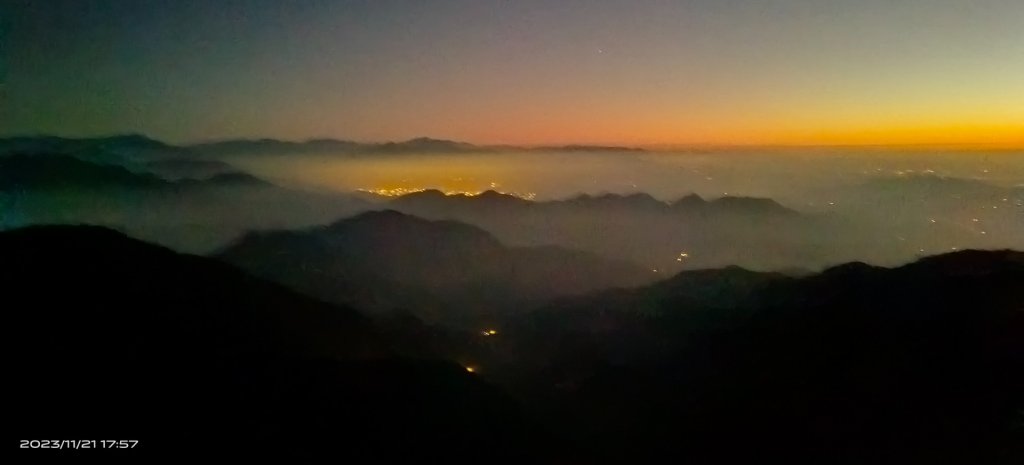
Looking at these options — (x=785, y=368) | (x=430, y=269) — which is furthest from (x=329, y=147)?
(x=785, y=368)

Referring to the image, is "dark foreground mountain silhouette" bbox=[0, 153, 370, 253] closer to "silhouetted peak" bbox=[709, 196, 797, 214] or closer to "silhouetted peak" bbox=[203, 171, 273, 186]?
"silhouetted peak" bbox=[203, 171, 273, 186]

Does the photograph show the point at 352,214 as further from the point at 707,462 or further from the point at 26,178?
the point at 707,462

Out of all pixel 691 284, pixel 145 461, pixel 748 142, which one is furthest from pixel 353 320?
pixel 748 142

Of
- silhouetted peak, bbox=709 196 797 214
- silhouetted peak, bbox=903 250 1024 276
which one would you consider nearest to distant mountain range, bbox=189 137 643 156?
silhouetted peak, bbox=709 196 797 214

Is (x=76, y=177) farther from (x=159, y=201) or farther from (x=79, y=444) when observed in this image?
(x=79, y=444)

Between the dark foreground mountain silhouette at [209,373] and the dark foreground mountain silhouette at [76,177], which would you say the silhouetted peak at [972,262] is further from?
the dark foreground mountain silhouette at [76,177]

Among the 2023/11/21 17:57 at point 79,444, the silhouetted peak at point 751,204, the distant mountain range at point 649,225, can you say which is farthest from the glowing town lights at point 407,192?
the 2023/11/21 17:57 at point 79,444

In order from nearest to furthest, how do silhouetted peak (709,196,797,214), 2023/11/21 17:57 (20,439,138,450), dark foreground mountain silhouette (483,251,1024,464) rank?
1. 2023/11/21 17:57 (20,439,138,450)
2. dark foreground mountain silhouette (483,251,1024,464)
3. silhouetted peak (709,196,797,214)
